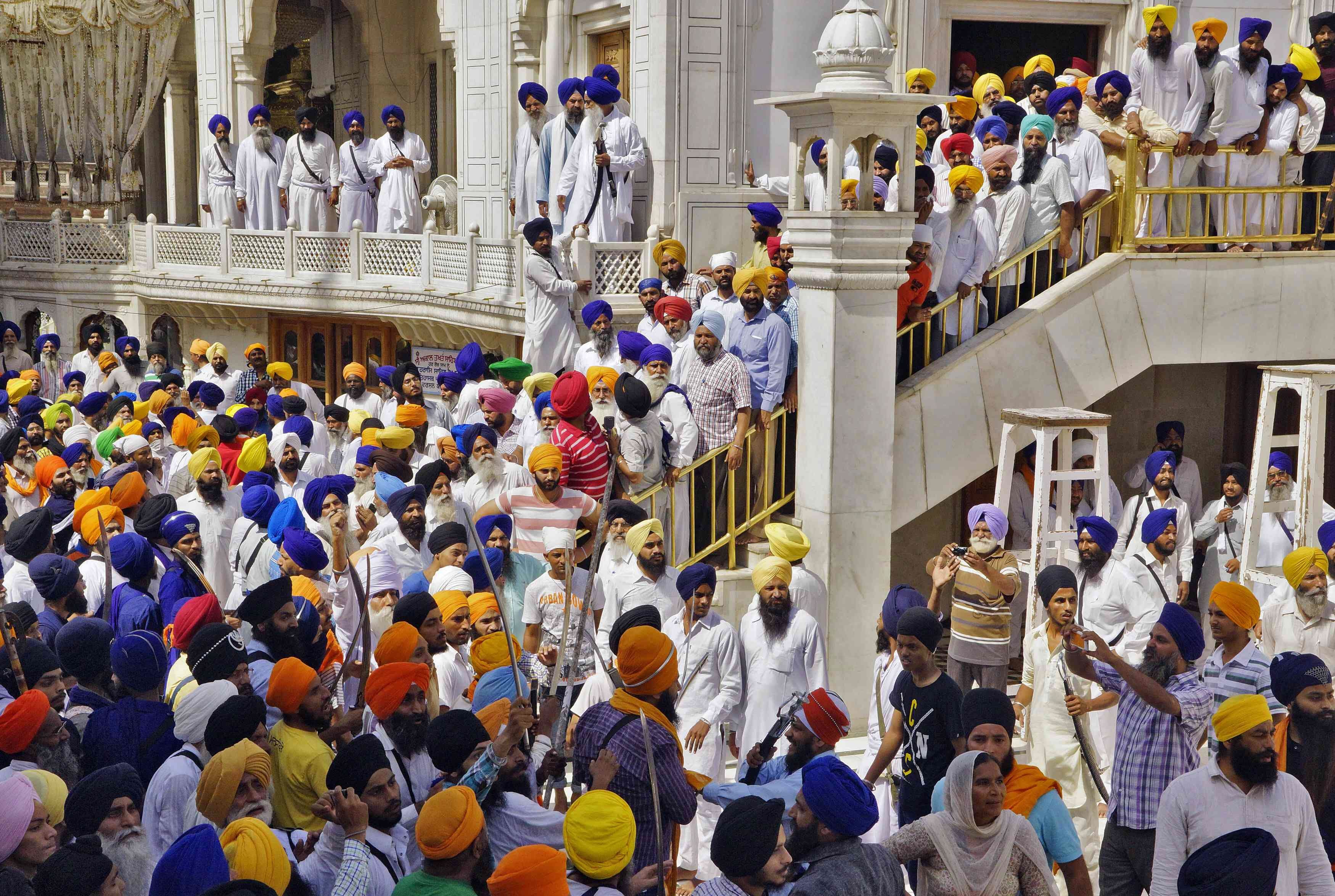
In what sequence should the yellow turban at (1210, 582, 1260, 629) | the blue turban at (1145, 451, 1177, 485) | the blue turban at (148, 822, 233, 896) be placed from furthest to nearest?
the blue turban at (1145, 451, 1177, 485) < the yellow turban at (1210, 582, 1260, 629) < the blue turban at (148, 822, 233, 896)

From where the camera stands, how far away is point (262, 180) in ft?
61.3

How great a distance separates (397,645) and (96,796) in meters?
1.47

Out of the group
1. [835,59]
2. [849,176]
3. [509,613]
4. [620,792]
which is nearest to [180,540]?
[509,613]

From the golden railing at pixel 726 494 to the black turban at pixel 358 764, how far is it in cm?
445

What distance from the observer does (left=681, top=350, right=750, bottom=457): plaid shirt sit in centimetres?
901

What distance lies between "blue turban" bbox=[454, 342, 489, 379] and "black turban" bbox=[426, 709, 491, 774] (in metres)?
6.75

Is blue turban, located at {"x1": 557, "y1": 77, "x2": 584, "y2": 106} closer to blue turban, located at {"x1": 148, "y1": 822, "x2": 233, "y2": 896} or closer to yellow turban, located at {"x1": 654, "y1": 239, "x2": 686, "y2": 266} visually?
yellow turban, located at {"x1": 654, "y1": 239, "x2": 686, "y2": 266}

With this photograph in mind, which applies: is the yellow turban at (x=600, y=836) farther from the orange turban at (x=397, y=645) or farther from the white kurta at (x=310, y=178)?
the white kurta at (x=310, y=178)

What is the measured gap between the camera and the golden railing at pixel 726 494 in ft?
29.8

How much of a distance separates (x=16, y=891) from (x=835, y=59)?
635 centimetres

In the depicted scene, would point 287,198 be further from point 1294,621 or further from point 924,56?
point 1294,621

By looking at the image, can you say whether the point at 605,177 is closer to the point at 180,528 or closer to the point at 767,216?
the point at 767,216

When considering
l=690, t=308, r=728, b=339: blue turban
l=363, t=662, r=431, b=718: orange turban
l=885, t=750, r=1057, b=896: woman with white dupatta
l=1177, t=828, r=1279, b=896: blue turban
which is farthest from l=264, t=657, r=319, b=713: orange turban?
l=690, t=308, r=728, b=339: blue turban

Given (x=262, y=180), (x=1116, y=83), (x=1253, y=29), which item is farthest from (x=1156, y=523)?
(x=262, y=180)
